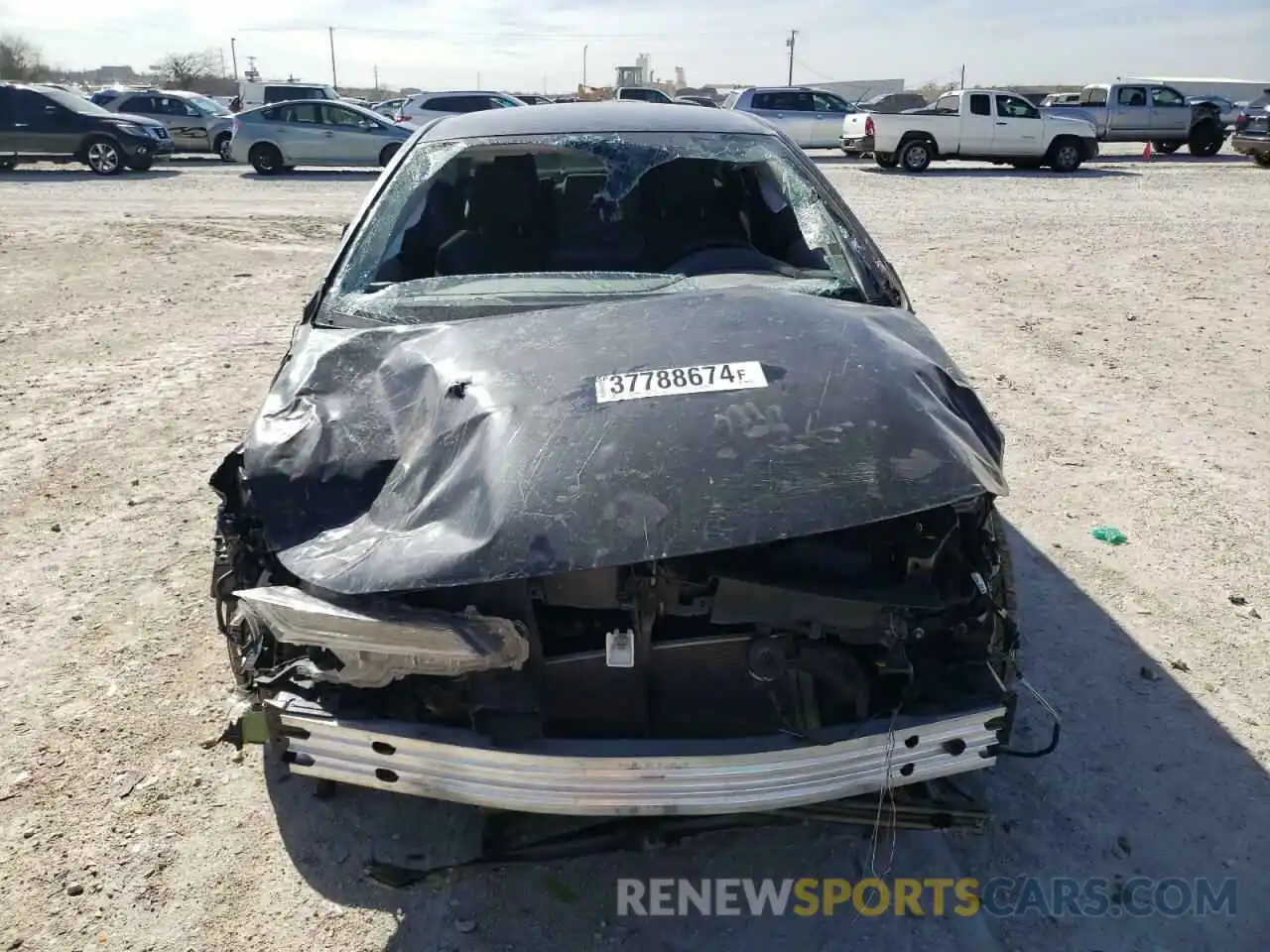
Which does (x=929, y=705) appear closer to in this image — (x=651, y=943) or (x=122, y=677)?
(x=651, y=943)

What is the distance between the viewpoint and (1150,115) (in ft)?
76.7

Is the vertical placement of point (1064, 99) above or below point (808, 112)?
above

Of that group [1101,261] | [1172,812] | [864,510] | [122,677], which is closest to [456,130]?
[122,677]

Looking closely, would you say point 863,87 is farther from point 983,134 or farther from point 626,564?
point 626,564

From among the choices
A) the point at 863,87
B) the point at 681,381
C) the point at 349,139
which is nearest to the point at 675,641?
the point at 681,381

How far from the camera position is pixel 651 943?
230 centimetres

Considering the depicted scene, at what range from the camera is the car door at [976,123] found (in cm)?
1928

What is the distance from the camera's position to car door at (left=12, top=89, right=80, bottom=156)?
17750 millimetres

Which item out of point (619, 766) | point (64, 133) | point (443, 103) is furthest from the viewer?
point (443, 103)

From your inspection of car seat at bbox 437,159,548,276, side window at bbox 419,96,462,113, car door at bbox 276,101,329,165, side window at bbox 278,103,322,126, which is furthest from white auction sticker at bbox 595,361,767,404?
side window at bbox 419,96,462,113

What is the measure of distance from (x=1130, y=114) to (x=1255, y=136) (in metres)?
3.28

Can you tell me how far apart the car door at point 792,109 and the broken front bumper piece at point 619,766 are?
74.0ft

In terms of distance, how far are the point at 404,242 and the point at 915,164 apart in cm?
1788

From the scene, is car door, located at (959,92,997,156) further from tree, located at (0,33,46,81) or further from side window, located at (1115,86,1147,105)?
tree, located at (0,33,46,81)
